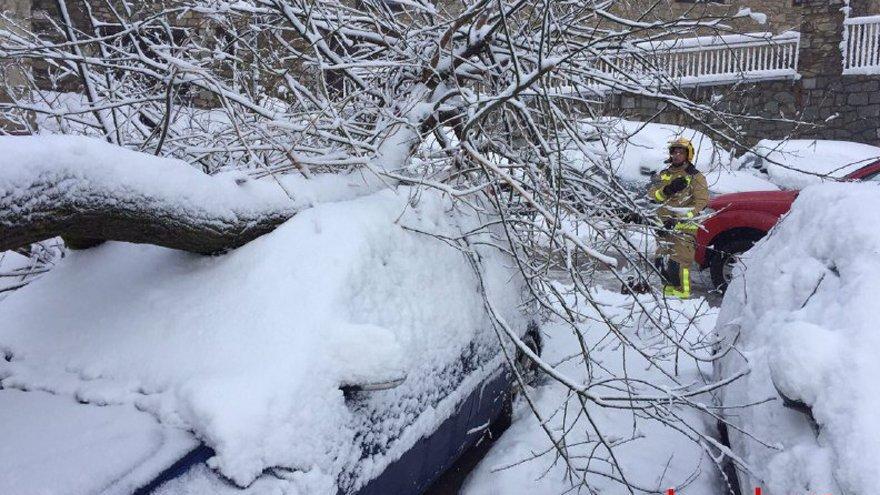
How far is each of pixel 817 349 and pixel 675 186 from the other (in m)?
4.90

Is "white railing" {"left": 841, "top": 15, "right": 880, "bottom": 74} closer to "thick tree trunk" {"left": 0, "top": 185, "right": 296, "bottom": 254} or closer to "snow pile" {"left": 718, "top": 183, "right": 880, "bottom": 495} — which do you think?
"snow pile" {"left": 718, "top": 183, "right": 880, "bottom": 495}

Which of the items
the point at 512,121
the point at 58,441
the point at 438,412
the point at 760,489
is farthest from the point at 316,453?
the point at 512,121

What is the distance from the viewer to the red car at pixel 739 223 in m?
7.09

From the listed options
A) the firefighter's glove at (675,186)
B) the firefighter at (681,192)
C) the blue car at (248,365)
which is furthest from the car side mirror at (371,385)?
the firefighter's glove at (675,186)

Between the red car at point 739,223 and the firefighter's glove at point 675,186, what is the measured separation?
0.70 m

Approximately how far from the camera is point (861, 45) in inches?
605

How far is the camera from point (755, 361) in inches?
104

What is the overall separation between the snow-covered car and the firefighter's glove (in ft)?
14.4

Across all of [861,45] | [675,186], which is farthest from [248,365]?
[861,45]

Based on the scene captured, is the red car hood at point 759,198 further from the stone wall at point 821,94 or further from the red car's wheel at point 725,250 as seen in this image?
the stone wall at point 821,94

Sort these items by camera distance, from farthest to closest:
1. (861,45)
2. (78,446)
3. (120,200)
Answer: (861,45) < (120,200) < (78,446)

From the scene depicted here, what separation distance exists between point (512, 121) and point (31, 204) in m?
3.14

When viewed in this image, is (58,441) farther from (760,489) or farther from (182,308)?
(760,489)

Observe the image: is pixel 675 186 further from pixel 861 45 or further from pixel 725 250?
pixel 861 45
